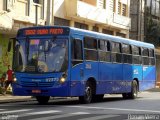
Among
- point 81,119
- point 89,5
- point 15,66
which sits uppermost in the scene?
point 89,5

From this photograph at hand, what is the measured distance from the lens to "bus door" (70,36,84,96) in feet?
69.1

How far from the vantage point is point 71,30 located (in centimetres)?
2127

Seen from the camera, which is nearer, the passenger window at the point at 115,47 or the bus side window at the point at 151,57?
the passenger window at the point at 115,47

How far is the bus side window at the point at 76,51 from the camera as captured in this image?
21248 millimetres

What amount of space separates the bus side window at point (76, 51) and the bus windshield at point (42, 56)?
49 centimetres

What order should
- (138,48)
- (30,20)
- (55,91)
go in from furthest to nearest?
(30,20) < (138,48) < (55,91)

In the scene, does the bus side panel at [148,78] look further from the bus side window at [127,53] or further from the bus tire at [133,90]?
the bus side window at [127,53]

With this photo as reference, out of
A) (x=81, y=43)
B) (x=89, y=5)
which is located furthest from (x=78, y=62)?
(x=89, y=5)

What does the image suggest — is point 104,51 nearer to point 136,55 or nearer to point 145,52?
point 136,55

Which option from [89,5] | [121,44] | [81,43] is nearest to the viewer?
[81,43]

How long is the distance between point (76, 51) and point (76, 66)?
0.63 metres

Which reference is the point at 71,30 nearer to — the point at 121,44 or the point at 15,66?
the point at 15,66

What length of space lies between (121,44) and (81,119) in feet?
38.1

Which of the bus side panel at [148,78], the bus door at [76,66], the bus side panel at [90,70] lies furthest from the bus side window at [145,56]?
the bus door at [76,66]
